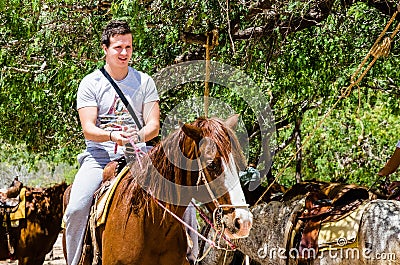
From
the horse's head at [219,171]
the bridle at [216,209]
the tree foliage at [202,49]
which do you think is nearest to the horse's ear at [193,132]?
the horse's head at [219,171]

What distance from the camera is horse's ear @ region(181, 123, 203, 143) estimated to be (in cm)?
402

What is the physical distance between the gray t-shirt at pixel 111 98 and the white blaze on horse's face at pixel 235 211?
1067 millimetres

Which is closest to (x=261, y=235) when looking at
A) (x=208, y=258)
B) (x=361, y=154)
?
(x=208, y=258)

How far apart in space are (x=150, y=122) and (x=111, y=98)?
351 mm

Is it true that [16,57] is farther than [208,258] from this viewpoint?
Yes

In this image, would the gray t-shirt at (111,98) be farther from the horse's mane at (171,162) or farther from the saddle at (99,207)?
→ the horse's mane at (171,162)

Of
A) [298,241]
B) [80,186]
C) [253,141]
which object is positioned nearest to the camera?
[80,186]

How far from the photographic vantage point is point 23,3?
8.86m

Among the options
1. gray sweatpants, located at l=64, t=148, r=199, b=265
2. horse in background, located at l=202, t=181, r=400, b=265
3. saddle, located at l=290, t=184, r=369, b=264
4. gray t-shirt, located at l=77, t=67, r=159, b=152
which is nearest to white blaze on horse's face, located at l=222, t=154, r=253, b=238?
gray sweatpants, located at l=64, t=148, r=199, b=265

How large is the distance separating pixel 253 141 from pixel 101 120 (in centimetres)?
695

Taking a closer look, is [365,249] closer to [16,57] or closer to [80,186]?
[80,186]

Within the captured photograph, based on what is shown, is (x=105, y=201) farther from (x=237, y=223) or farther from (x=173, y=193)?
(x=237, y=223)

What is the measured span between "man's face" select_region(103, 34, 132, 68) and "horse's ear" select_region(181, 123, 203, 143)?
1036mm

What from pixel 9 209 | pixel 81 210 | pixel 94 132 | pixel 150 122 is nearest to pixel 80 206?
pixel 81 210
